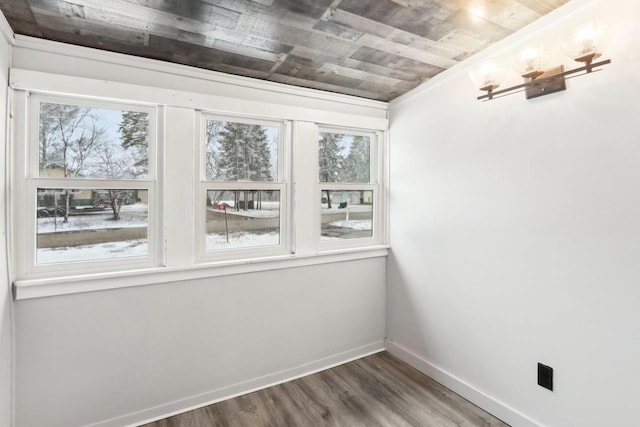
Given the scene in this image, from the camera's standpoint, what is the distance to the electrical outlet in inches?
68.2

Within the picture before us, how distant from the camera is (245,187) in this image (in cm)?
233

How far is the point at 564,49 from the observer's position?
61.8 inches

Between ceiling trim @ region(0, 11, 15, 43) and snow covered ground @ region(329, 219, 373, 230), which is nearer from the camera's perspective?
ceiling trim @ region(0, 11, 15, 43)

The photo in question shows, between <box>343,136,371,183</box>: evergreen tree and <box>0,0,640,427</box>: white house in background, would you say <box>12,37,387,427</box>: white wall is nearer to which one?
<box>0,0,640,427</box>: white house in background

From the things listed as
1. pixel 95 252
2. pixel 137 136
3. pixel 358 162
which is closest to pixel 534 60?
pixel 358 162

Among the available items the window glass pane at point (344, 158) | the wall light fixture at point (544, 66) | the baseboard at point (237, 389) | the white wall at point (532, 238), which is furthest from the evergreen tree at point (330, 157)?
the baseboard at point (237, 389)

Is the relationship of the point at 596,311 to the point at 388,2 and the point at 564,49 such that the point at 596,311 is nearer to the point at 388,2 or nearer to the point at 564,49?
the point at 564,49

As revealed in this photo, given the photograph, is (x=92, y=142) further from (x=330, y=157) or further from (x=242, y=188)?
(x=330, y=157)

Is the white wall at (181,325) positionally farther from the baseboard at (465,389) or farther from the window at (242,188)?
the baseboard at (465,389)

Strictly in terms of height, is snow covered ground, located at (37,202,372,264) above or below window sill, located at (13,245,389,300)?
above

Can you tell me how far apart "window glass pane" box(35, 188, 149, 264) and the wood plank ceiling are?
862 millimetres

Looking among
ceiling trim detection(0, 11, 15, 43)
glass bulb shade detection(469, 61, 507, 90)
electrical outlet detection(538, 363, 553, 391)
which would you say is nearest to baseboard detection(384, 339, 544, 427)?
electrical outlet detection(538, 363, 553, 391)

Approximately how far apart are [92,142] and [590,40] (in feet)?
8.65

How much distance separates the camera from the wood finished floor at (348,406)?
1983 millimetres
